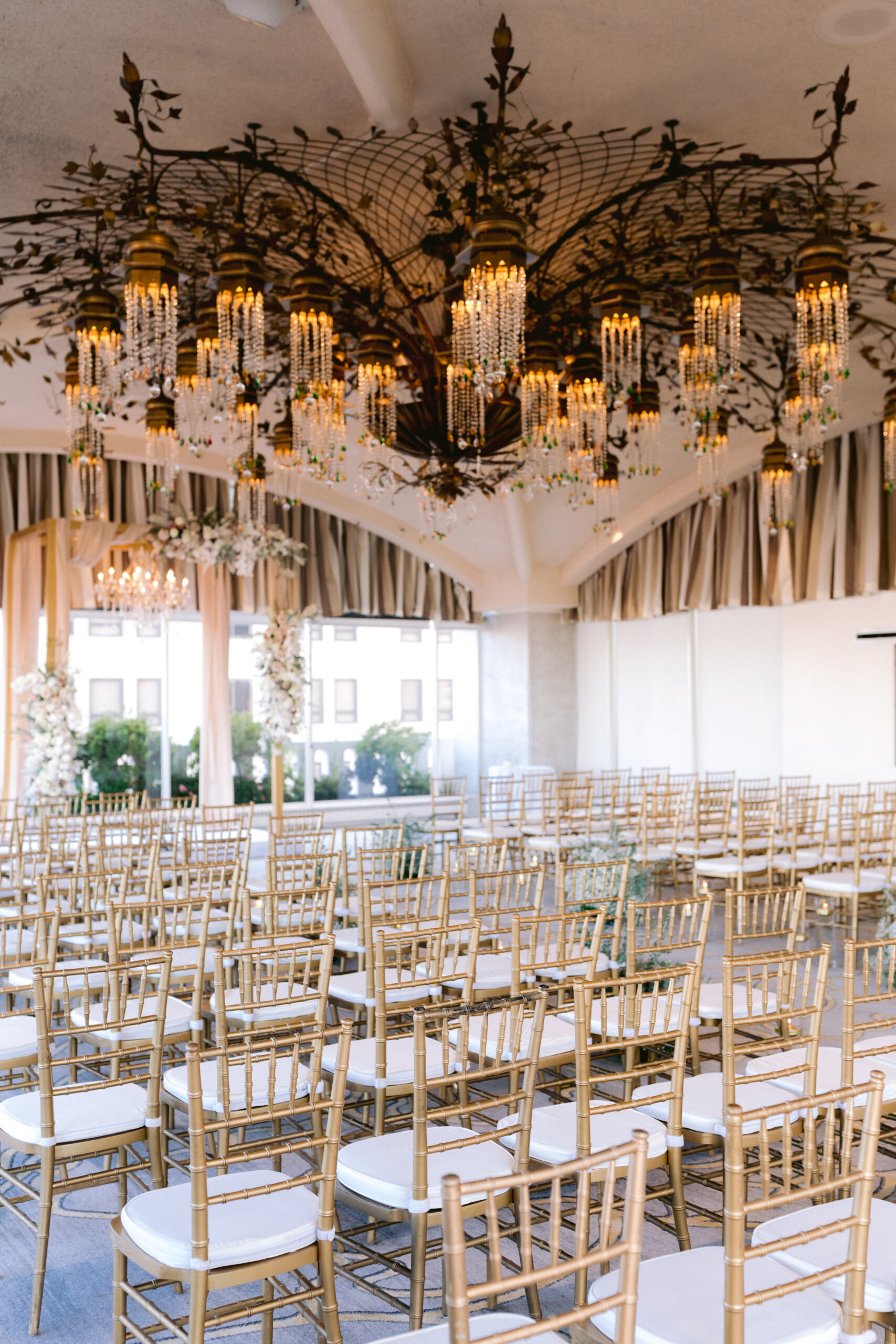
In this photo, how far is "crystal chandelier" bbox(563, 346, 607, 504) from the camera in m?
6.96

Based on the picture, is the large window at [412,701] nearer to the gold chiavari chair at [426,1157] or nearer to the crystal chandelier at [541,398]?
the crystal chandelier at [541,398]

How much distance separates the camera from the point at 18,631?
12445mm

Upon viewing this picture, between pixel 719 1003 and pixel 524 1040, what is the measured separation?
0.92 meters

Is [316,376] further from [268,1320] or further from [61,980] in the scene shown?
[268,1320]

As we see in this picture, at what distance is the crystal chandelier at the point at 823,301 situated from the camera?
5.32 metres

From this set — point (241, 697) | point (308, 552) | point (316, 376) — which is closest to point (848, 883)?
point (316, 376)

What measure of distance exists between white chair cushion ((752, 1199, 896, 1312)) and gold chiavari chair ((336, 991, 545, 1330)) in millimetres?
616

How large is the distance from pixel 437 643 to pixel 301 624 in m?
5.82

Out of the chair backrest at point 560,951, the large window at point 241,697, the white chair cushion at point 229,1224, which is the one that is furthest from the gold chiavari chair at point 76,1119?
the large window at point 241,697

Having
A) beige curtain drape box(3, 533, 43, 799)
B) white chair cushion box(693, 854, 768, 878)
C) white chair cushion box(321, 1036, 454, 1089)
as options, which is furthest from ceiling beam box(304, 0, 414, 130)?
beige curtain drape box(3, 533, 43, 799)

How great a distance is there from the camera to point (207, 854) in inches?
235

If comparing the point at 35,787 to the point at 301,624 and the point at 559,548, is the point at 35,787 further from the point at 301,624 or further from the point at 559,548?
the point at 559,548

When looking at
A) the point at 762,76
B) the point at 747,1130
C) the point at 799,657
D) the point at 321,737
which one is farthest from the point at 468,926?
the point at 321,737

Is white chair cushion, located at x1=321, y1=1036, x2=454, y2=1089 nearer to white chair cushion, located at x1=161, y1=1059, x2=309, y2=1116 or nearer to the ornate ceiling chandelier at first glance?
white chair cushion, located at x1=161, y1=1059, x2=309, y2=1116
